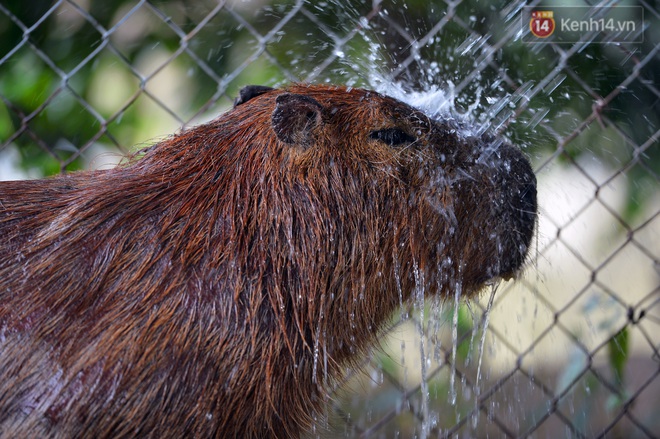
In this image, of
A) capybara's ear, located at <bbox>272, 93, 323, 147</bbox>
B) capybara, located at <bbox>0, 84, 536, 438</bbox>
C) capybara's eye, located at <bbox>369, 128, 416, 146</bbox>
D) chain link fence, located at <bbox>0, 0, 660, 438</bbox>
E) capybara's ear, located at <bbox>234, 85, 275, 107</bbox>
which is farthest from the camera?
chain link fence, located at <bbox>0, 0, 660, 438</bbox>

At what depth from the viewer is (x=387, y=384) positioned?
333 centimetres

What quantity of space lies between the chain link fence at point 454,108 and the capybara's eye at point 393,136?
1.62 ft

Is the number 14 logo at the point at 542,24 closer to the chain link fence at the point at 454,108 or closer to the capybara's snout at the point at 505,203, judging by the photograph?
the chain link fence at the point at 454,108

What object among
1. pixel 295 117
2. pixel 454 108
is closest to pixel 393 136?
pixel 295 117

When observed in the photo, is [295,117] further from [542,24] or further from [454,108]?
[542,24]

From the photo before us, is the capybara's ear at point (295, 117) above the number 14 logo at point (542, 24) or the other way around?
the other way around

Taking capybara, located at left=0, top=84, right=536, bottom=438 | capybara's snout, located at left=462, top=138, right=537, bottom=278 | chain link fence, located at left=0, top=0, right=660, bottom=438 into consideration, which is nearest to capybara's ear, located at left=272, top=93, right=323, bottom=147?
capybara, located at left=0, top=84, right=536, bottom=438

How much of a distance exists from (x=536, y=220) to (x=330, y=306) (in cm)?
71

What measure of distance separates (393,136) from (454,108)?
435mm

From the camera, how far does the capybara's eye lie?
201 centimetres

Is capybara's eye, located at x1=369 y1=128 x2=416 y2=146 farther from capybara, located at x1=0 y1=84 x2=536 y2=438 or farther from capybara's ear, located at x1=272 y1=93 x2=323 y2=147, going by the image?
capybara's ear, located at x1=272 y1=93 x2=323 y2=147

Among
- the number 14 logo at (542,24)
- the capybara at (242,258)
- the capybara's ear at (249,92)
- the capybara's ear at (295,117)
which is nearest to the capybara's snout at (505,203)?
the capybara at (242,258)

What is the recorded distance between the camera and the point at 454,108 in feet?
7.73

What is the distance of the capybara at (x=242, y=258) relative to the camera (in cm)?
162
